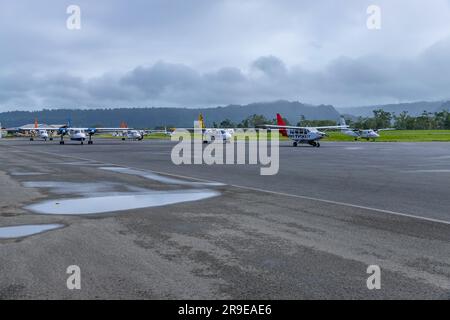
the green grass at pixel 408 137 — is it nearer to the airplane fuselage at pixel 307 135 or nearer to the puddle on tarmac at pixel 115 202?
the airplane fuselage at pixel 307 135

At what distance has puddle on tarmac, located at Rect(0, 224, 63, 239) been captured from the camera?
806 cm

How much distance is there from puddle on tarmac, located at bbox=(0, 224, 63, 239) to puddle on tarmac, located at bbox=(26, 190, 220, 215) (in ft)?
4.95

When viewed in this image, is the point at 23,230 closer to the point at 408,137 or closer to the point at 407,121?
the point at 408,137

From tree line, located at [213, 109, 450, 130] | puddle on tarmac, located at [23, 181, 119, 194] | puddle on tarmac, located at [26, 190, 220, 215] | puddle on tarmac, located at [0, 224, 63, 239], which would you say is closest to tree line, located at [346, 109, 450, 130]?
tree line, located at [213, 109, 450, 130]

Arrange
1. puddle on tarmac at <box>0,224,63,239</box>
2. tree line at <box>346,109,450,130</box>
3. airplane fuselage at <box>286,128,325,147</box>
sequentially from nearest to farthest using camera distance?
puddle on tarmac at <box>0,224,63,239</box>
airplane fuselage at <box>286,128,325,147</box>
tree line at <box>346,109,450,130</box>

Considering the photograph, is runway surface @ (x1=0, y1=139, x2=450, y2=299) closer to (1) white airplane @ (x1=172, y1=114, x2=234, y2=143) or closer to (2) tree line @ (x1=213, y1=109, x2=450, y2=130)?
(1) white airplane @ (x1=172, y1=114, x2=234, y2=143)

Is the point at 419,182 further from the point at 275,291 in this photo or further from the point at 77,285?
the point at 77,285

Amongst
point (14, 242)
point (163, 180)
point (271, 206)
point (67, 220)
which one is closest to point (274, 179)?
point (163, 180)

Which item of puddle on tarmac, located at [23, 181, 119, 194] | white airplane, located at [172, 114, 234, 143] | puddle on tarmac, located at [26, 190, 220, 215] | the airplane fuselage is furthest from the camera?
white airplane, located at [172, 114, 234, 143]

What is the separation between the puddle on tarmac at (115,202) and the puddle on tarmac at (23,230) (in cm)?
151

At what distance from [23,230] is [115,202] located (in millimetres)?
3710

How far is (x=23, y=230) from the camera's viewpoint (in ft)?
27.9

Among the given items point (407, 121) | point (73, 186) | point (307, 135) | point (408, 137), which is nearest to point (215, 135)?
point (307, 135)
